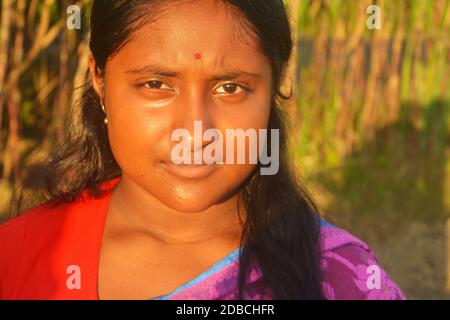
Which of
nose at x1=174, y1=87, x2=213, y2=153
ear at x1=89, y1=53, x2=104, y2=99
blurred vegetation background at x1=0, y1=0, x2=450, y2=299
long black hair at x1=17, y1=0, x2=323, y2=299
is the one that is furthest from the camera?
blurred vegetation background at x1=0, y1=0, x2=450, y2=299

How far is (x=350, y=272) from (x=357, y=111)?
2.52 metres

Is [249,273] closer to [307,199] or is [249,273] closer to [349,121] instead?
[307,199]

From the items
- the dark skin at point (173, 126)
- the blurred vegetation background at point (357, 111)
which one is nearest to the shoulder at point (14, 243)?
the dark skin at point (173, 126)

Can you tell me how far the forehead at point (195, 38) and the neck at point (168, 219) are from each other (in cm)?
26

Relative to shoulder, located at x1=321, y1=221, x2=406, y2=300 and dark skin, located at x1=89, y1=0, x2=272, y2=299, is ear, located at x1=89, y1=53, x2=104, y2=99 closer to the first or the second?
dark skin, located at x1=89, y1=0, x2=272, y2=299

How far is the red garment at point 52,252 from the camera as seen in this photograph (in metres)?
1.31

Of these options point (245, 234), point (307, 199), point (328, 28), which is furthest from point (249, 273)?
point (328, 28)

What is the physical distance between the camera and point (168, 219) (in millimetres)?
1429

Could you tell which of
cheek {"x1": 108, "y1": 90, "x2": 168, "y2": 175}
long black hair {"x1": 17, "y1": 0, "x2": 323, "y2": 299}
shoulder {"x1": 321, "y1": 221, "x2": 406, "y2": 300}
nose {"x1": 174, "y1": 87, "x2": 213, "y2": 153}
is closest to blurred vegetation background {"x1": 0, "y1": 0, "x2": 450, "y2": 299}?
long black hair {"x1": 17, "y1": 0, "x2": 323, "y2": 299}

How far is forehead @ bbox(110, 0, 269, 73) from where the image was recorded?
126 centimetres

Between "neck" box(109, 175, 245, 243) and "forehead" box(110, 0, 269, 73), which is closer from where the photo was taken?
"forehead" box(110, 0, 269, 73)

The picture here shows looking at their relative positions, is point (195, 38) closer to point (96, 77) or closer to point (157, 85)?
point (157, 85)

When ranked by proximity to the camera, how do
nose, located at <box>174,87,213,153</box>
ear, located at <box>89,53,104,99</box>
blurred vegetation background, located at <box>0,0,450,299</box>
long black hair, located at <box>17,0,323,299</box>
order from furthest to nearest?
blurred vegetation background, located at <box>0,0,450,299</box> < ear, located at <box>89,53,104,99</box> < long black hair, located at <box>17,0,323,299</box> < nose, located at <box>174,87,213,153</box>
